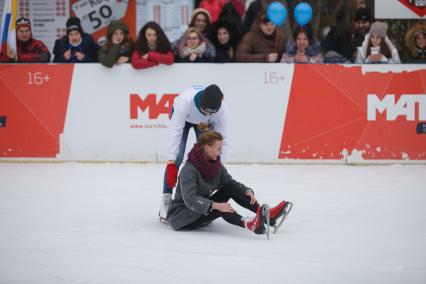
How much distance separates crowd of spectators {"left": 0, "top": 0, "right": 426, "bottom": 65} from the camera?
1160 centimetres

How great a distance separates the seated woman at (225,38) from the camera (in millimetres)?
11938

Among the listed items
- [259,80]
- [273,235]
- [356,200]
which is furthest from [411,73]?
[273,235]

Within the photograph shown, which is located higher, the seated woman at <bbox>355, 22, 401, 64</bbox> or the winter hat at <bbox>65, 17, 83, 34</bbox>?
the winter hat at <bbox>65, 17, 83, 34</bbox>

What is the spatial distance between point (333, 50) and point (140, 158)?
112 inches

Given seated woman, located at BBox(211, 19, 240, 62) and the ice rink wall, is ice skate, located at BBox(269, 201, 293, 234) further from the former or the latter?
seated woman, located at BBox(211, 19, 240, 62)

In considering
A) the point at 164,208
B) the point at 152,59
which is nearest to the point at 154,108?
the point at 152,59

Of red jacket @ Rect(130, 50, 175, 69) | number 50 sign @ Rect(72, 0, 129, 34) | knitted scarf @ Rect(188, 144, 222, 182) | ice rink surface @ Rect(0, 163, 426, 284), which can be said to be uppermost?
number 50 sign @ Rect(72, 0, 129, 34)

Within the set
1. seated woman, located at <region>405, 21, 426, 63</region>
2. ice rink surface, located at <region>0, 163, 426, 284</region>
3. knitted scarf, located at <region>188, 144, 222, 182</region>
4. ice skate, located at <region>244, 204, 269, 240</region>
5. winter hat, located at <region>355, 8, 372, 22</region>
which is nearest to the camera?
ice rink surface, located at <region>0, 163, 426, 284</region>

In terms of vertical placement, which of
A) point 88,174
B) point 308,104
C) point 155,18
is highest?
point 155,18

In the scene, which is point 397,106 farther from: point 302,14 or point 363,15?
point 302,14

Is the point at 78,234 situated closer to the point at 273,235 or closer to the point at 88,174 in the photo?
the point at 273,235

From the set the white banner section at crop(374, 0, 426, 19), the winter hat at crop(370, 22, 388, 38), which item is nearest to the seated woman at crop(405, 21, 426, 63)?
the white banner section at crop(374, 0, 426, 19)

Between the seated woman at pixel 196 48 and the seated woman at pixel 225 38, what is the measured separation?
9.1 inches

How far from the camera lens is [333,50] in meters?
12.1
